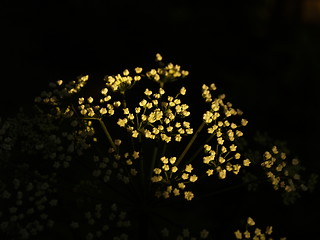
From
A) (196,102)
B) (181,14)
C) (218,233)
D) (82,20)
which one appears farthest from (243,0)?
(218,233)

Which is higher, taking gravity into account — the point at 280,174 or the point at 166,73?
the point at 166,73

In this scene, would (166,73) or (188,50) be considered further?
(188,50)

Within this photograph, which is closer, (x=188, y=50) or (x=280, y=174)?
(x=280, y=174)

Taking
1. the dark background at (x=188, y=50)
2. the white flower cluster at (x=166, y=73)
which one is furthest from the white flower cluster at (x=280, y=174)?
the dark background at (x=188, y=50)

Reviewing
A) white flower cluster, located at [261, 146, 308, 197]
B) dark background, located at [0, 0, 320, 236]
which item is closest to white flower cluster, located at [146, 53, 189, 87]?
white flower cluster, located at [261, 146, 308, 197]

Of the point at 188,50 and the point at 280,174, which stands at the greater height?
the point at 188,50

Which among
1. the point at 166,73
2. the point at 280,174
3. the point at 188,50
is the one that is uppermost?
the point at 188,50

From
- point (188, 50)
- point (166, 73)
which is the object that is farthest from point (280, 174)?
point (188, 50)

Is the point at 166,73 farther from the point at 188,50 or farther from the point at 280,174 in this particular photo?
the point at 188,50

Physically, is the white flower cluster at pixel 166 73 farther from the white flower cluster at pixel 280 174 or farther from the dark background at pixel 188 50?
the dark background at pixel 188 50
